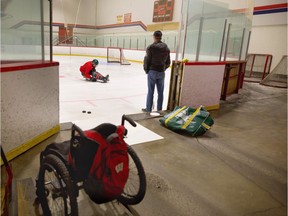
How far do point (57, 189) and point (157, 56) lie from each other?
105 inches

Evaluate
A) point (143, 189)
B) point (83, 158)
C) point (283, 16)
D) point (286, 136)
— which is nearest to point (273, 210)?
point (143, 189)

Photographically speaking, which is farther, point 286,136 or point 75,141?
point 286,136

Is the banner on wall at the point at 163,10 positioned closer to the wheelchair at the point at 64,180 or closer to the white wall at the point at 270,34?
the white wall at the point at 270,34

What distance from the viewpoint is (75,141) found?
1.28m

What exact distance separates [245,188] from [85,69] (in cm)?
542

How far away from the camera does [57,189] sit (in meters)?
1.38

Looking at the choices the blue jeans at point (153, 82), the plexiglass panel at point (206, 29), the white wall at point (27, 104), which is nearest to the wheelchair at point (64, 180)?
the white wall at point (27, 104)

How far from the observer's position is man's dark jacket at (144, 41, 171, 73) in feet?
11.8

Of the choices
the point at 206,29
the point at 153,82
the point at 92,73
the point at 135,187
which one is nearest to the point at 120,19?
the point at 92,73

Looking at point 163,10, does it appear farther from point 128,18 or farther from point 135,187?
point 135,187

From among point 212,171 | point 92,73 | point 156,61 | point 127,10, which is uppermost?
point 127,10

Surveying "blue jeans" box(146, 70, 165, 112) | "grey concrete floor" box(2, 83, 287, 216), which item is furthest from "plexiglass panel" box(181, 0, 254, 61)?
"grey concrete floor" box(2, 83, 287, 216)

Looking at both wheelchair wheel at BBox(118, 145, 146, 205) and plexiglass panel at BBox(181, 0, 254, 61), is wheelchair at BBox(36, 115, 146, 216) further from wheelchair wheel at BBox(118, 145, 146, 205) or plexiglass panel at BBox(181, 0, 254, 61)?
plexiglass panel at BBox(181, 0, 254, 61)

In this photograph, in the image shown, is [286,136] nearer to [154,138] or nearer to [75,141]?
[154,138]
